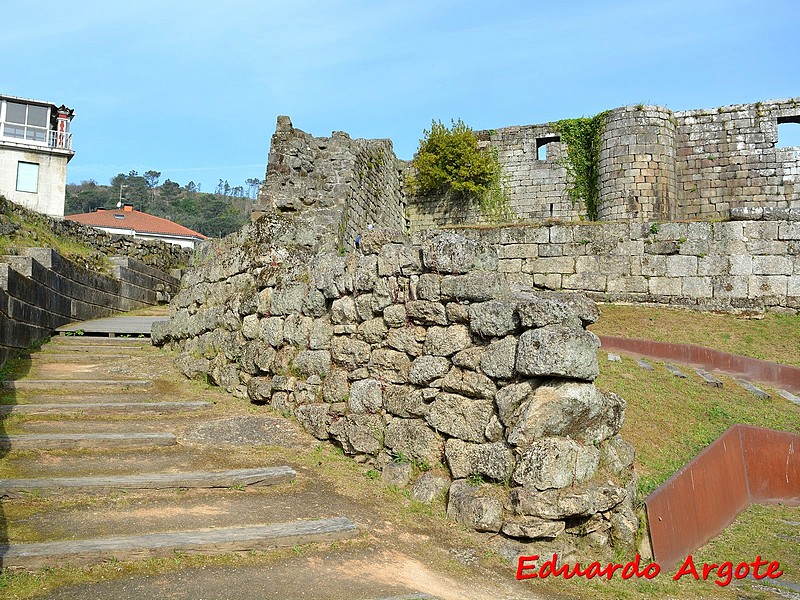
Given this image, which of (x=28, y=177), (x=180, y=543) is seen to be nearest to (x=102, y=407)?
(x=180, y=543)

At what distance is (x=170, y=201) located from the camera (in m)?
103

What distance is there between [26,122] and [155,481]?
36.9 m

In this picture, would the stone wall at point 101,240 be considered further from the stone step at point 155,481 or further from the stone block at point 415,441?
the stone block at point 415,441

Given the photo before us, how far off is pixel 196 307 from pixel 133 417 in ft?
10.1

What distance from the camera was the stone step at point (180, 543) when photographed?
12.6 ft

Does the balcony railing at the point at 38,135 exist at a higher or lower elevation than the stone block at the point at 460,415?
higher

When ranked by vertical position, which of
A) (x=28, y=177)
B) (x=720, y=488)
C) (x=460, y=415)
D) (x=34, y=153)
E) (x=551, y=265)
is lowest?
(x=720, y=488)

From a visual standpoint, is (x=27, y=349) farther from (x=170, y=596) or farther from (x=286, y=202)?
(x=170, y=596)

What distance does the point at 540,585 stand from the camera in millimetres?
4352

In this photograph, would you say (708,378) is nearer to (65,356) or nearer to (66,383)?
(66,383)

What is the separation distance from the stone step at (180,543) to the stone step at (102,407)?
298 centimetres

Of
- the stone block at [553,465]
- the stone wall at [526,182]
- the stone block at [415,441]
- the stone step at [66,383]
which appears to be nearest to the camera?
the stone block at [553,465]

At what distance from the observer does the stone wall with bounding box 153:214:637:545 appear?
480cm

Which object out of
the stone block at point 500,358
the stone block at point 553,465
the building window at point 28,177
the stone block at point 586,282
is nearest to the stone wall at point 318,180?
the stone block at point 586,282
